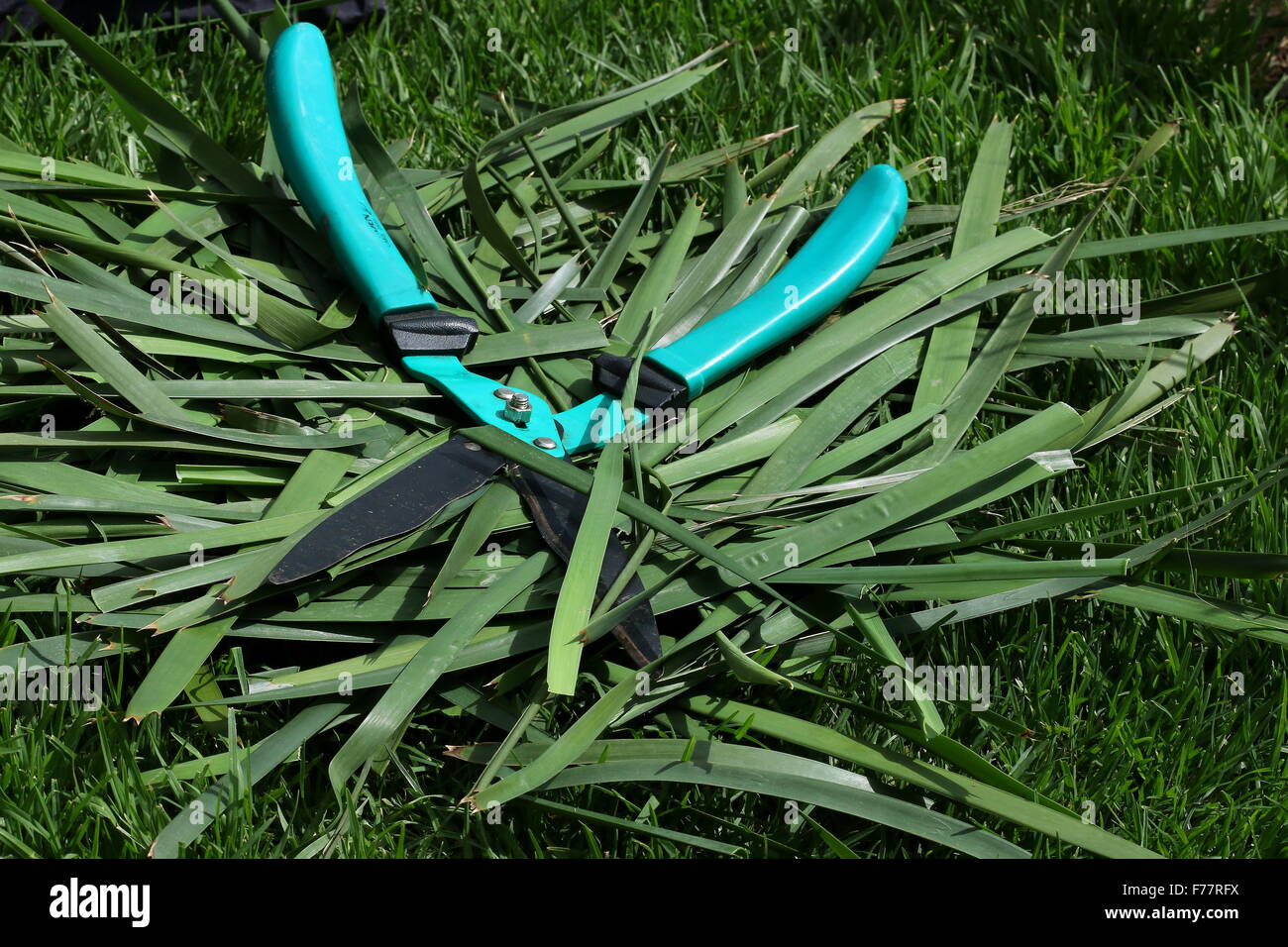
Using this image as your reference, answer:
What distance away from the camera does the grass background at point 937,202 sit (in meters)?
1.64

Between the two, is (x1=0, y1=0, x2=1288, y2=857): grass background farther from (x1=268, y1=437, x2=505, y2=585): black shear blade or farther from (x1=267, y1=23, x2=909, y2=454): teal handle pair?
(x1=267, y1=23, x2=909, y2=454): teal handle pair

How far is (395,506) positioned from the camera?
70.3 inches

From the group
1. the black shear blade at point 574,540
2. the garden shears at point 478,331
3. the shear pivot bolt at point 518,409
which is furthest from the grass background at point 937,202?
the shear pivot bolt at point 518,409

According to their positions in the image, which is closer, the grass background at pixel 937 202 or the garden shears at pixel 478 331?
the grass background at pixel 937 202

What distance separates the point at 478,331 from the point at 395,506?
45 cm

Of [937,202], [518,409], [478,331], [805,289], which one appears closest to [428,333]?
[478,331]

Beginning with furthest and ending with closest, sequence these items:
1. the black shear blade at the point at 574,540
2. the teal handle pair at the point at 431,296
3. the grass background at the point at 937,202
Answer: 1. the teal handle pair at the point at 431,296
2. the black shear blade at the point at 574,540
3. the grass background at the point at 937,202

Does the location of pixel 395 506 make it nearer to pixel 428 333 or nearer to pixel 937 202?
pixel 428 333

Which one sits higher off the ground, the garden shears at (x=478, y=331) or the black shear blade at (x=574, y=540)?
the garden shears at (x=478, y=331)

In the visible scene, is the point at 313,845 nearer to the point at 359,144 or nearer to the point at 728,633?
the point at 728,633

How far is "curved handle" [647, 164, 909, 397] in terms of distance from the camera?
2086mm

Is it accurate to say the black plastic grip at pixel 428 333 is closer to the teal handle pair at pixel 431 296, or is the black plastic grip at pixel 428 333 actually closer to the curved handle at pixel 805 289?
the teal handle pair at pixel 431 296

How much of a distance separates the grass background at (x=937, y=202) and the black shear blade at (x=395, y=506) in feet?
0.87

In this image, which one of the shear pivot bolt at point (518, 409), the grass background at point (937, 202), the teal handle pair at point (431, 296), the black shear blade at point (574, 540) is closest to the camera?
the grass background at point (937, 202)
